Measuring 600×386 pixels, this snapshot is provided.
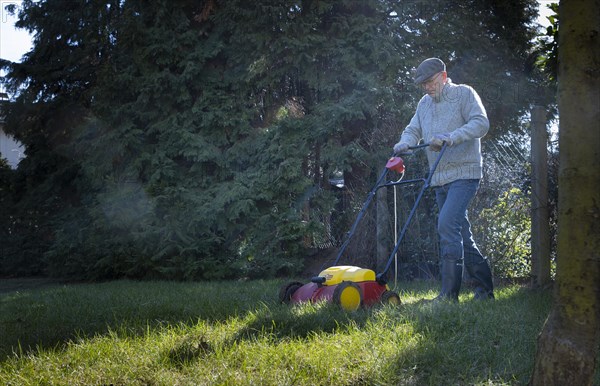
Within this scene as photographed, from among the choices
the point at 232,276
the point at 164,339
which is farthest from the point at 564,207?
the point at 232,276

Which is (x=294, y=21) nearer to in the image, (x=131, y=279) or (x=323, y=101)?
(x=323, y=101)

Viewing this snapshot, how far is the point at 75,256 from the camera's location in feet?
26.6

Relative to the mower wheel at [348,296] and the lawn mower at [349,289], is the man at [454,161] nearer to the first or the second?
the lawn mower at [349,289]

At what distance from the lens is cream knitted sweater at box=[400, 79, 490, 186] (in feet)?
14.9

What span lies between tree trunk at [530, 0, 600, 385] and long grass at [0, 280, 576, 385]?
481mm

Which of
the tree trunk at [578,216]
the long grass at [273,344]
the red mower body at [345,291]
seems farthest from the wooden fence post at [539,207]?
the tree trunk at [578,216]

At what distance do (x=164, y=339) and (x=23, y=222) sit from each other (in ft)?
27.4

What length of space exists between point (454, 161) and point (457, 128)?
0.80 feet

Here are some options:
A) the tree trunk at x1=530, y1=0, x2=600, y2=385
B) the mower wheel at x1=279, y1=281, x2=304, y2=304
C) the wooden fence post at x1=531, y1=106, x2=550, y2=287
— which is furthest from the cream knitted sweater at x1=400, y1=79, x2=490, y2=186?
the tree trunk at x1=530, y1=0, x2=600, y2=385

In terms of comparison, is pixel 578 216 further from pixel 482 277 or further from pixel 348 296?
pixel 482 277

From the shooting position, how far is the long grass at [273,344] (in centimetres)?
274

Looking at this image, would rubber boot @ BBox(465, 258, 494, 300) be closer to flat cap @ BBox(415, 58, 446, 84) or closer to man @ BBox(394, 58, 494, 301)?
man @ BBox(394, 58, 494, 301)

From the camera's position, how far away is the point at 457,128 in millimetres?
4691

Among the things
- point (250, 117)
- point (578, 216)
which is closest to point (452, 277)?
point (578, 216)
